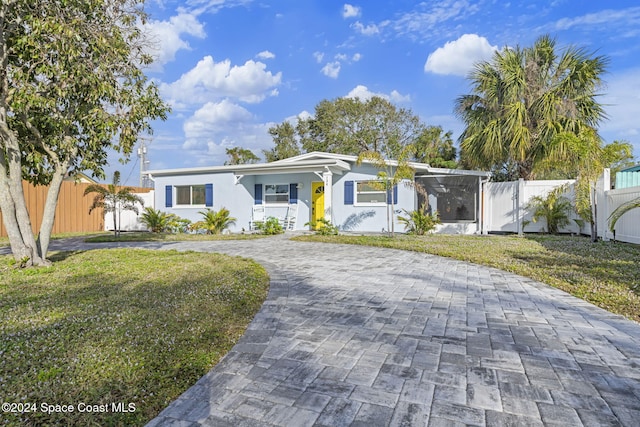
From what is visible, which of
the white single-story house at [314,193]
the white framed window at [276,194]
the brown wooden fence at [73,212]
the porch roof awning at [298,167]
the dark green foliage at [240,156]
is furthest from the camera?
the dark green foliage at [240,156]

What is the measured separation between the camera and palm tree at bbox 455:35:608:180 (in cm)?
1162

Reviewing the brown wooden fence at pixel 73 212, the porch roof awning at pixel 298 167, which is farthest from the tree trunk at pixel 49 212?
the brown wooden fence at pixel 73 212

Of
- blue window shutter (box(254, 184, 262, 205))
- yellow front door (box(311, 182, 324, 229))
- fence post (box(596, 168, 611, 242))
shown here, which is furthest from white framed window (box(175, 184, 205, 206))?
fence post (box(596, 168, 611, 242))

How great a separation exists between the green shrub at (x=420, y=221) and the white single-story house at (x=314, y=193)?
40cm

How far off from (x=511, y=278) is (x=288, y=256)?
435cm

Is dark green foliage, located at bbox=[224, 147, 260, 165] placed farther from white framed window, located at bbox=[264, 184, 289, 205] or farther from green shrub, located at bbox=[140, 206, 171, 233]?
green shrub, located at bbox=[140, 206, 171, 233]

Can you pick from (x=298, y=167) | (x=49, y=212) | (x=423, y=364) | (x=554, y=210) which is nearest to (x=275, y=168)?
(x=298, y=167)

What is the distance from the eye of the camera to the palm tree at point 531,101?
11625 millimetres

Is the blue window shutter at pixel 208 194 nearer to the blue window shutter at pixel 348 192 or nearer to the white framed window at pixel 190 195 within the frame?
the white framed window at pixel 190 195

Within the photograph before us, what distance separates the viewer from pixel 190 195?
53.8ft

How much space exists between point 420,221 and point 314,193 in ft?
14.8

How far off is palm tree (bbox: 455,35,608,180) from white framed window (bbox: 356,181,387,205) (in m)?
3.42

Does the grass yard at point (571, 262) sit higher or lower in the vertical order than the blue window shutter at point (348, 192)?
lower

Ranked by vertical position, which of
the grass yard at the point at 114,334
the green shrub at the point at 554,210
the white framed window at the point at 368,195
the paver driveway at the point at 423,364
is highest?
the white framed window at the point at 368,195
